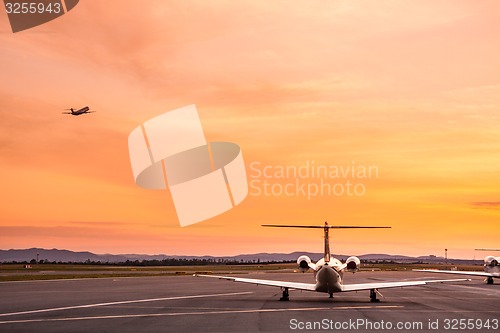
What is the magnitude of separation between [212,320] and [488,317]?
1695 centimetres

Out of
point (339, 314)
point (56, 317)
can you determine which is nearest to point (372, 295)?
point (339, 314)

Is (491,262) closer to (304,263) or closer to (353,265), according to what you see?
(353,265)

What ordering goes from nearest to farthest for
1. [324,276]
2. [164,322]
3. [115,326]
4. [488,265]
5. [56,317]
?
[115,326], [164,322], [56,317], [324,276], [488,265]

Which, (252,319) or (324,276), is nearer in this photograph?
(252,319)

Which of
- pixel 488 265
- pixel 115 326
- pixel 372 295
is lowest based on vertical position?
pixel 115 326

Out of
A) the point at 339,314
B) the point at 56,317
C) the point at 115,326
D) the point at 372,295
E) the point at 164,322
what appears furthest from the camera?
the point at 372,295

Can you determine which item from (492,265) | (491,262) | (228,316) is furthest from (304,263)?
(491,262)

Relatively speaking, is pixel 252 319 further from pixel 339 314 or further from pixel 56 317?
pixel 56 317

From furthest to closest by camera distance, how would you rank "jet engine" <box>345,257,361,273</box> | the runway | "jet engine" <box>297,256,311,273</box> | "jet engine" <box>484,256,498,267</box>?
"jet engine" <box>484,256,498,267</box>, "jet engine" <box>297,256,311,273</box>, "jet engine" <box>345,257,361,273</box>, the runway

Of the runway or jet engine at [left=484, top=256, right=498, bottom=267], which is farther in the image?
jet engine at [left=484, top=256, right=498, bottom=267]

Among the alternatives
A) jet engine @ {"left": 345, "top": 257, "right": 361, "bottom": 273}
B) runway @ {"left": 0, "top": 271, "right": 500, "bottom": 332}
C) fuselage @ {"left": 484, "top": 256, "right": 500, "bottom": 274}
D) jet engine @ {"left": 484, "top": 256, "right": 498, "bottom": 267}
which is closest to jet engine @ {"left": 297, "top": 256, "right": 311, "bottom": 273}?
runway @ {"left": 0, "top": 271, "right": 500, "bottom": 332}

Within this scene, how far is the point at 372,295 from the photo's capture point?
167 feet

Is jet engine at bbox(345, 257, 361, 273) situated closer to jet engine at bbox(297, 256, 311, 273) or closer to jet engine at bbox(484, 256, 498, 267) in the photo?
jet engine at bbox(297, 256, 311, 273)

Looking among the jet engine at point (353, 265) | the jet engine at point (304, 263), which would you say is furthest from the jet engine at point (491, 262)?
the jet engine at point (304, 263)
